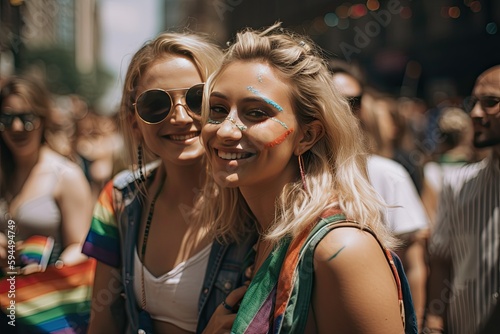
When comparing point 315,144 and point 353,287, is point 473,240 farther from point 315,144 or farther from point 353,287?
point 353,287

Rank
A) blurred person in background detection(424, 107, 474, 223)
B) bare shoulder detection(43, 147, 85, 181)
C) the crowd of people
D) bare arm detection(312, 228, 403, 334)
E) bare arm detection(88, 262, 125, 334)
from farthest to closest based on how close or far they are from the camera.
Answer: blurred person in background detection(424, 107, 474, 223)
bare shoulder detection(43, 147, 85, 181)
bare arm detection(88, 262, 125, 334)
the crowd of people
bare arm detection(312, 228, 403, 334)

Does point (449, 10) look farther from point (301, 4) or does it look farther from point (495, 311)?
point (495, 311)

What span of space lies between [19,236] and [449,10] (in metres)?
12.2

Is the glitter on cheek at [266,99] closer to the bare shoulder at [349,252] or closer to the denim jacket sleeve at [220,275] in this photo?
the bare shoulder at [349,252]

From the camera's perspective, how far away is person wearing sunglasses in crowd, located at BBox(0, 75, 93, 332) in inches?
127

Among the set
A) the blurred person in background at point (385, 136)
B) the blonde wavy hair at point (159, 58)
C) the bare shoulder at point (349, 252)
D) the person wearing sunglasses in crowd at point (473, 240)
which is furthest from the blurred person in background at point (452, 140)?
the bare shoulder at point (349, 252)

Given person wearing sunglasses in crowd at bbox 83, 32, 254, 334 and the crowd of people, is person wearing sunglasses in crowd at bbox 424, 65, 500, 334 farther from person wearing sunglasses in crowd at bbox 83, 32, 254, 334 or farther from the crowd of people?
person wearing sunglasses in crowd at bbox 83, 32, 254, 334

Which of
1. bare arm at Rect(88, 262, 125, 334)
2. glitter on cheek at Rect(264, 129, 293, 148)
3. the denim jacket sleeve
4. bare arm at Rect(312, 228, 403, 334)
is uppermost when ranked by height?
glitter on cheek at Rect(264, 129, 293, 148)

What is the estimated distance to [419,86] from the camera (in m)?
18.2

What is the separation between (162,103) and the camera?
2242mm

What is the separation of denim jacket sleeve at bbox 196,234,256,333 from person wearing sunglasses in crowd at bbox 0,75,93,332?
110cm

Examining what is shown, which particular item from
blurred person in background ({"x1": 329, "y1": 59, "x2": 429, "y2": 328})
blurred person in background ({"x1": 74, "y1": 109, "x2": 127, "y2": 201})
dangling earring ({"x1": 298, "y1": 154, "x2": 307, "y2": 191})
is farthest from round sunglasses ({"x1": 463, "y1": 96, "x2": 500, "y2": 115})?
blurred person in background ({"x1": 74, "y1": 109, "x2": 127, "y2": 201})

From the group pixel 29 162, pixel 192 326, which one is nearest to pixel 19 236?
pixel 29 162

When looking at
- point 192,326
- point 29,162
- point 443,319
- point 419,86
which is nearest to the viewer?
point 192,326
